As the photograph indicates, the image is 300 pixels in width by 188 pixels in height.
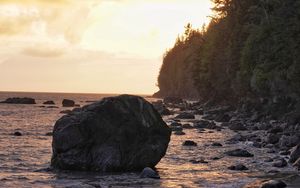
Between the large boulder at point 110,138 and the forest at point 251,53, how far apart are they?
23.3 m

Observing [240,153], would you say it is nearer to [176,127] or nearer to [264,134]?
[264,134]

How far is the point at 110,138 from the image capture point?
22.8m

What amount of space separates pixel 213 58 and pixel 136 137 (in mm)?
72184

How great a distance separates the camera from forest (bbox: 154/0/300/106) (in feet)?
155

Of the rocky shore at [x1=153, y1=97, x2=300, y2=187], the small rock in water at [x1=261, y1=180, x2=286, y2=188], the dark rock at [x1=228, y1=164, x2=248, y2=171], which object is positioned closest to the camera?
the small rock in water at [x1=261, y1=180, x2=286, y2=188]

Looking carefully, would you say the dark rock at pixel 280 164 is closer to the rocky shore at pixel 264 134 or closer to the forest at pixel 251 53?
the rocky shore at pixel 264 134

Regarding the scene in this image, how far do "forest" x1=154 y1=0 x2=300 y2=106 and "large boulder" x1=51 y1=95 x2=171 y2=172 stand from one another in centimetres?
2326

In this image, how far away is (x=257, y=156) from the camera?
28125mm

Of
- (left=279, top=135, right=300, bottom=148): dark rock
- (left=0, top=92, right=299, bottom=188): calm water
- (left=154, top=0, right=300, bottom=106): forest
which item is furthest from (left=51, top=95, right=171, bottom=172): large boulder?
(left=154, top=0, right=300, bottom=106): forest

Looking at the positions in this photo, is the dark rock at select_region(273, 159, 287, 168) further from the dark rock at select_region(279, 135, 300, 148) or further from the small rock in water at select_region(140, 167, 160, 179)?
the dark rock at select_region(279, 135, 300, 148)

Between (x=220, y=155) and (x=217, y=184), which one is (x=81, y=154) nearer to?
(x=217, y=184)

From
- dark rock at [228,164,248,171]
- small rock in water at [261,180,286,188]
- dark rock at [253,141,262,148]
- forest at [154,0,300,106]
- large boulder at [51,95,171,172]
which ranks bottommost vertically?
dark rock at [228,164,248,171]

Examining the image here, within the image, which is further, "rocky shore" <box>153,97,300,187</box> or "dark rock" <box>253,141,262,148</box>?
"dark rock" <box>253,141,262,148</box>

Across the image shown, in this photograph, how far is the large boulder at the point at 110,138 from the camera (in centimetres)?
2252
